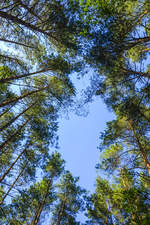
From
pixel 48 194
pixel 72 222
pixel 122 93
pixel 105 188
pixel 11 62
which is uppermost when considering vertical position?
pixel 122 93

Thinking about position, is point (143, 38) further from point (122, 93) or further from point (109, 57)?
point (122, 93)

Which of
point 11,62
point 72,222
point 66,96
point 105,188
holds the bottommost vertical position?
point 72,222

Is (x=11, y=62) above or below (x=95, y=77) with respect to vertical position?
below

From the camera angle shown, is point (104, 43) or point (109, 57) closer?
point (104, 43)

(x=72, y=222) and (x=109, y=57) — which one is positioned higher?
(x=109, y=57)

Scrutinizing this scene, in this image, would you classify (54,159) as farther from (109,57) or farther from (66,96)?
(109,57)

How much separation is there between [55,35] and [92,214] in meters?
11.2

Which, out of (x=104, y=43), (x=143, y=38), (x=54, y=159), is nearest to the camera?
(x=143, y=38)

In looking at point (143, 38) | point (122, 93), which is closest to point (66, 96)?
point (122, 93)

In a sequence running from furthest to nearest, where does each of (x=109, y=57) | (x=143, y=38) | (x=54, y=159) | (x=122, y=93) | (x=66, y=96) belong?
(x=54, y=159)
(x=66, y=96)
(x=122, y=93)
(x=109, y=57)
(x=143, y=38)

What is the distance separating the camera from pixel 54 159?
11.0 metres

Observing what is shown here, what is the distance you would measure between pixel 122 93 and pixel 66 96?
3.40 m

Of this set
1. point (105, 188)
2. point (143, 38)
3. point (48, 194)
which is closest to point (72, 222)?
point (48, 194)

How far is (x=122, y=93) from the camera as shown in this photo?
753 centimetres
